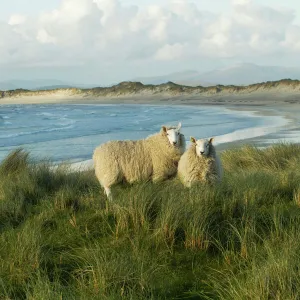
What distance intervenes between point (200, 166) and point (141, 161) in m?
1.22

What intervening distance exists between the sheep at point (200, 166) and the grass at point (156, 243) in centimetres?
24

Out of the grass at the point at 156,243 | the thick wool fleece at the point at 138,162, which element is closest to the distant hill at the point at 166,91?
the thick wool fleece at the point at 138,162

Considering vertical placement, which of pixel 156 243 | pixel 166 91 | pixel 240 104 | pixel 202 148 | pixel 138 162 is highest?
pixel 202 148

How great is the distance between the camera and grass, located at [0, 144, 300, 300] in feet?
12.2

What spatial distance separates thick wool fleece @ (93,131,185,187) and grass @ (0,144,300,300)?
538 mm

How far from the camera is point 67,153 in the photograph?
57.1 feet

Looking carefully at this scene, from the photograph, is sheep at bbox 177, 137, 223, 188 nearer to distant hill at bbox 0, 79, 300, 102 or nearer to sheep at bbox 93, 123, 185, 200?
sheep at bbox 93, 123, 185, 200

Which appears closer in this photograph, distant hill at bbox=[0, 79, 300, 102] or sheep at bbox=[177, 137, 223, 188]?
sheep at bbox=[177, 137, 223, 188]

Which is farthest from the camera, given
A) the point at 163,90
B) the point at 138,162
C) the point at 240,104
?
the point at 163,90

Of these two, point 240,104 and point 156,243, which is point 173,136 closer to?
point 156,243

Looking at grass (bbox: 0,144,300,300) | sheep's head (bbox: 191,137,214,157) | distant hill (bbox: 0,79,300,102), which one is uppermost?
sheep's head (bbox: 191,137,214,157)

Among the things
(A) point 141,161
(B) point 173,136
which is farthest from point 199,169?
(A) point 141,161

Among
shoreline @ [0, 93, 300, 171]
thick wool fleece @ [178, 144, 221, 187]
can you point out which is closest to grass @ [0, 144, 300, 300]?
thick wool fleece @ [178, 144, 221, 187]

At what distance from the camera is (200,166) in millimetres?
7047
